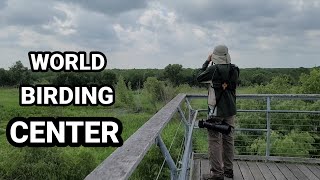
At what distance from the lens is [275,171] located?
4.68 m

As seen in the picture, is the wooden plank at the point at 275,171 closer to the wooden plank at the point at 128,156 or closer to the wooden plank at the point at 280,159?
the wooden plank at the point at 280,159

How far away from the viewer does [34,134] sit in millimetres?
5383

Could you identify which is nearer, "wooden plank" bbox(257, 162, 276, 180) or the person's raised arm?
the person's raised arm

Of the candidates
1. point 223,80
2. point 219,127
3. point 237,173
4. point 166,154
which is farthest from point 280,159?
point 166,154

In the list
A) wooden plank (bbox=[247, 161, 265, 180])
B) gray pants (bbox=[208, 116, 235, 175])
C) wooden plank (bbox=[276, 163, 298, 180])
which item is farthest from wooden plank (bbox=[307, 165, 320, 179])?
gray pants (bbox=[208, 116, 235, 175])

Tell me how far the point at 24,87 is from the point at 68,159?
907 inches

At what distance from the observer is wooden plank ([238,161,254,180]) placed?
14.4ft

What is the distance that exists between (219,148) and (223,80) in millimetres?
714

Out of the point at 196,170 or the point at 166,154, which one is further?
the point at 196,170

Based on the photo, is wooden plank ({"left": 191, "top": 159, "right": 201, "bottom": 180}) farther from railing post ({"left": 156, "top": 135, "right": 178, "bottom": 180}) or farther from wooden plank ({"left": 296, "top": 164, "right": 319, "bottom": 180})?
railing post ({"left": 156, "top": 135, "right": 178, "bottom": 180})

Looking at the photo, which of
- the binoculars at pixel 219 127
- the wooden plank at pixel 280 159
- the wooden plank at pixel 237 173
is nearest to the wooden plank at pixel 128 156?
the binoculars at pixel 219 127

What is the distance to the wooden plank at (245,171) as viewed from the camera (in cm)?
439

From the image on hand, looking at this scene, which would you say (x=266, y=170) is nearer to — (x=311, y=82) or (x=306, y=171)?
(x=306, y=171)

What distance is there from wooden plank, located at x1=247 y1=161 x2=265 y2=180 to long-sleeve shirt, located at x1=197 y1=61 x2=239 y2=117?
1.06 metres
